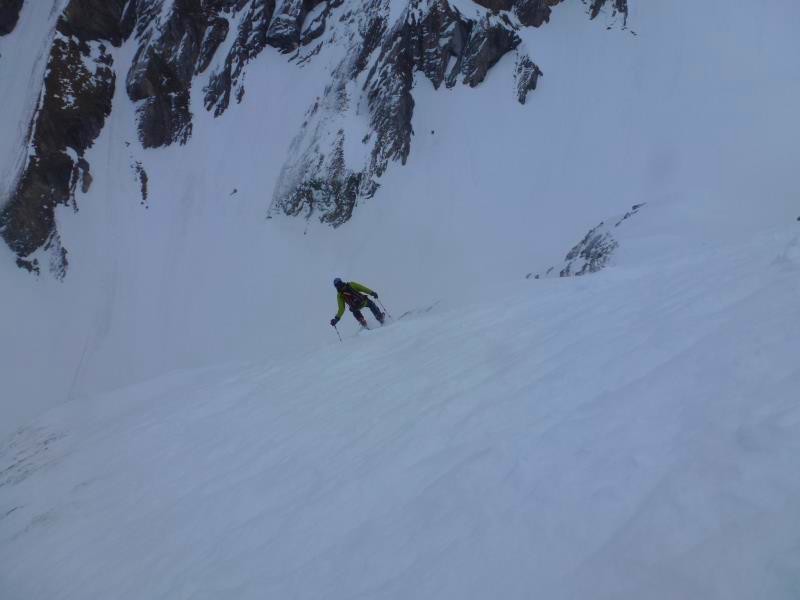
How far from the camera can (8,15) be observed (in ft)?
98.8

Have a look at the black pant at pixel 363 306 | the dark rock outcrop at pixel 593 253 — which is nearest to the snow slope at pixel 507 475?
the black pant at pixel 363 306

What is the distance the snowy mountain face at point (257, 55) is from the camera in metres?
25.8

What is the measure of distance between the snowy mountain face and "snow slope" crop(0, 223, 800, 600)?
20499 mm

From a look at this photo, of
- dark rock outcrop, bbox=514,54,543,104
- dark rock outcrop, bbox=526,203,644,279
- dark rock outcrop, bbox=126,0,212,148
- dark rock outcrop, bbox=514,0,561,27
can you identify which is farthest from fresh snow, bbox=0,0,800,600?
dark rock outcrop, bbox=126,0,212,148

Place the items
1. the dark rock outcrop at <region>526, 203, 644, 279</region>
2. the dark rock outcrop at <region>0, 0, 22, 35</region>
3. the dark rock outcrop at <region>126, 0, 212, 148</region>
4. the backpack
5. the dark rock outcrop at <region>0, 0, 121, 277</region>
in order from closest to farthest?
the backpack, the dark rock outcrop at <region>526, 203, 644, 279</region>, the dark rock outcrop at <region>0, 0, 121, 277</region>, the dark rock outcrop at <region>0, 0, 22, 35</region>, the dark rock outcrop at <region>126, 0, 212, 148</region>

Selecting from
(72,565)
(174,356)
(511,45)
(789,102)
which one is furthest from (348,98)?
(72,565)

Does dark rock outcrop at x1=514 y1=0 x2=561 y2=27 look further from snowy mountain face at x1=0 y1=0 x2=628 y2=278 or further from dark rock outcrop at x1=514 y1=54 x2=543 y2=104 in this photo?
dark rock outcrop at x1=514 y1=54 x2=543 y2=104

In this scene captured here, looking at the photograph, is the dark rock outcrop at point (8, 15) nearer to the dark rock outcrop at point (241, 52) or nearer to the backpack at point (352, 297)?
the dark rock outcrop at point (241, 52)

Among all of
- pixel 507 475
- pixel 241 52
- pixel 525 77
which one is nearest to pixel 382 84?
pixel 525 77

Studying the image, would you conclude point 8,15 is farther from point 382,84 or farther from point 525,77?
point 525,77

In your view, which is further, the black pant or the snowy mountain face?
the snowy mountain face

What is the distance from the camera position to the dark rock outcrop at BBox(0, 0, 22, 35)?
2991 centimetres

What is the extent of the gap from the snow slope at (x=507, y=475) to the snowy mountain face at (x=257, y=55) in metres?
20.5

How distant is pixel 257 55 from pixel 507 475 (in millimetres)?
33257
